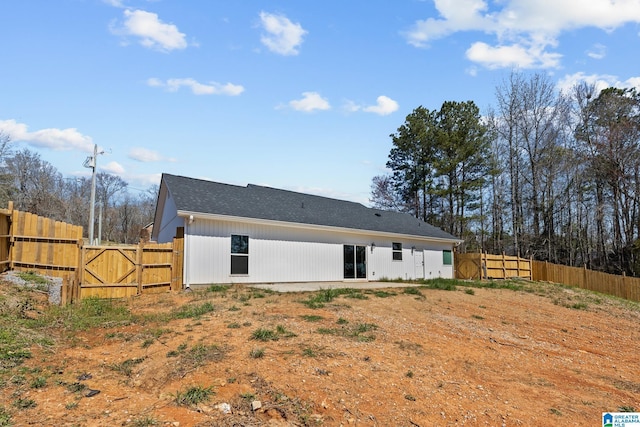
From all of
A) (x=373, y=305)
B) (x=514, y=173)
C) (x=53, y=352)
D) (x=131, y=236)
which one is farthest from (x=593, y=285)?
(x=131, y=236)

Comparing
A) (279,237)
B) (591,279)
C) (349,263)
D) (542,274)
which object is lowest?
(591,279)

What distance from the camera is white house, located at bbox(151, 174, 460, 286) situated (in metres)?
13.0

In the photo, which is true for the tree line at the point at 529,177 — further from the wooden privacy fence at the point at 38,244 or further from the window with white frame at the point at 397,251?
the wooden privacy fence at the point at 38,244

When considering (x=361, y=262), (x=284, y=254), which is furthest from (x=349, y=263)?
(x=284, y=254)

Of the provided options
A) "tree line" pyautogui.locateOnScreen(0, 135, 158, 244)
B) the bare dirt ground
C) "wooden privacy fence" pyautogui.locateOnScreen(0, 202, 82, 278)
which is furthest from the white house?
"tree line" pyautogui.locateOnScreen(0, 135, 158, 244)

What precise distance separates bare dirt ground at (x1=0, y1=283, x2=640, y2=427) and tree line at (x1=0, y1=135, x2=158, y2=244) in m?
26.2

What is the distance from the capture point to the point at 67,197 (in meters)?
43.4

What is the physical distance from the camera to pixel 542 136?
29.6 metres

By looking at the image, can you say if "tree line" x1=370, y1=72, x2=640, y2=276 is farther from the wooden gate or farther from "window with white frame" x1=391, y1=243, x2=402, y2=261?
the wooden gate

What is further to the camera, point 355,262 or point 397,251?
A: point 397,251

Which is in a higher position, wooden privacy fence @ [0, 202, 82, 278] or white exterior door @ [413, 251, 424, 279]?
wooden privacy fence @ [0, 202, 82, 278]

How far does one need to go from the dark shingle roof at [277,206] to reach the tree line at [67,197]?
58.4ft

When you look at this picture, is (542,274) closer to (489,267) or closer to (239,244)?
(489,267)

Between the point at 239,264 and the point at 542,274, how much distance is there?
20695 mm
